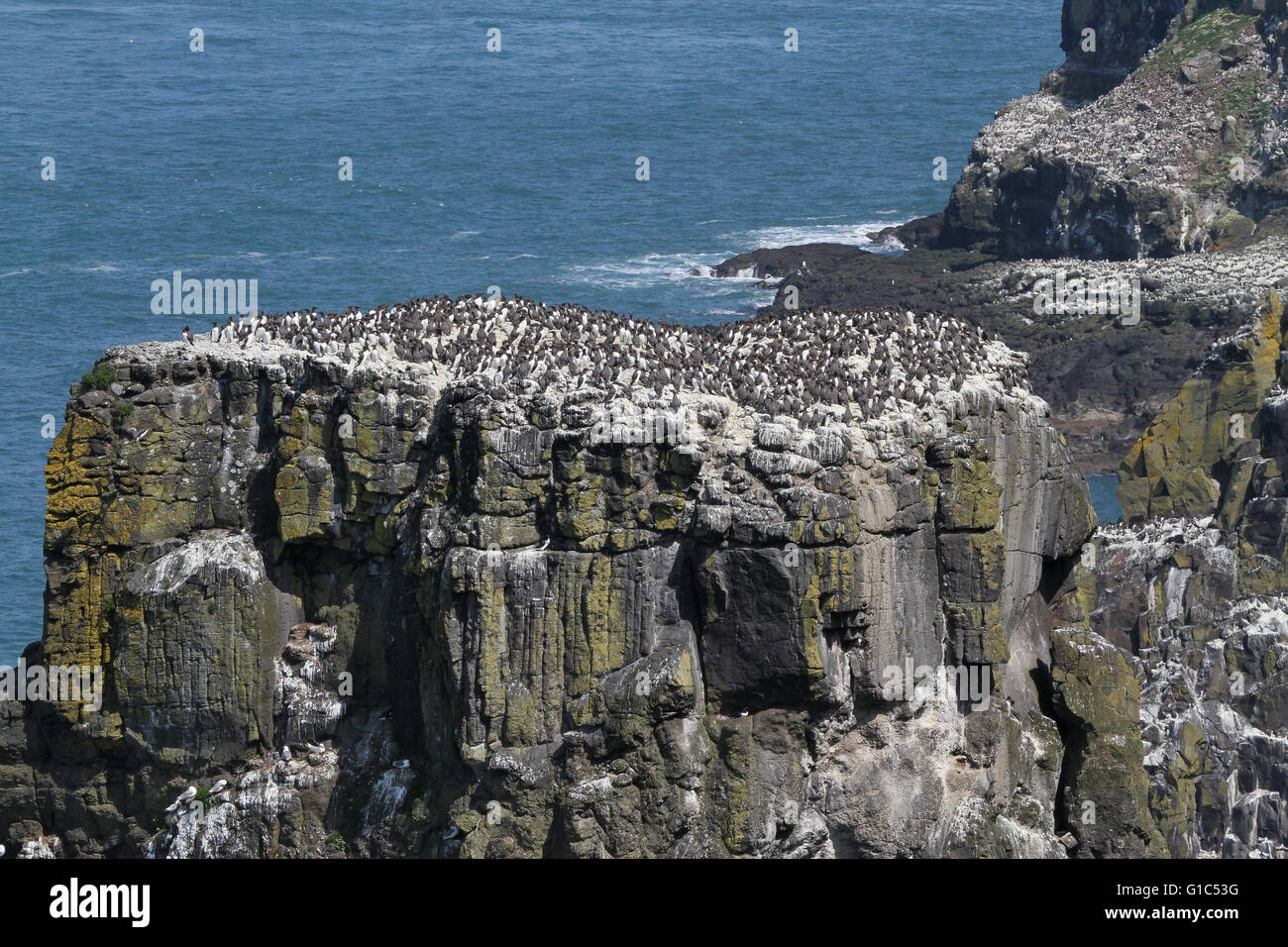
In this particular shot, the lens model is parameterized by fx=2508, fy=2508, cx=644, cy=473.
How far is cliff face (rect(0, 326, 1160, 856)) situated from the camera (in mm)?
72500

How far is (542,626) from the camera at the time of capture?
242ft

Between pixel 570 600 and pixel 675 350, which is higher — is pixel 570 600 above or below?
below

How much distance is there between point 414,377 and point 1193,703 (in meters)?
50.1

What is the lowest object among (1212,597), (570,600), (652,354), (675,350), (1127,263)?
(1212,597)

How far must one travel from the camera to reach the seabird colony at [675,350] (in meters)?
74.4

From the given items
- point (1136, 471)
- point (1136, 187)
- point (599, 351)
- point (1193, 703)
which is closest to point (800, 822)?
point (599, 351)

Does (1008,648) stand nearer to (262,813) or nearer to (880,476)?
(880,476)

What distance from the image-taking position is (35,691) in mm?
81000

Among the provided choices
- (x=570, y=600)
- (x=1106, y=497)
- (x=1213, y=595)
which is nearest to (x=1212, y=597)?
(x=1213, y=595)

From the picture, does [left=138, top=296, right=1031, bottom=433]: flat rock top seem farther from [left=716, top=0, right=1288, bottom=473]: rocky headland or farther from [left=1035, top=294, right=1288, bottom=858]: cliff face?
[left=716, top=0, right=1288, bottom=473]: rocky headland

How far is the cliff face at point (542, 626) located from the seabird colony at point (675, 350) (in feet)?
3.81

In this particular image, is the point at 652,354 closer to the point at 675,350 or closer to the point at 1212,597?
the point at 675,350

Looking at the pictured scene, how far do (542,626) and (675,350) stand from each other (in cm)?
997

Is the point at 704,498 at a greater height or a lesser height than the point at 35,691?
greater
